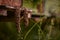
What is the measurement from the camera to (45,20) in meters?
4.84

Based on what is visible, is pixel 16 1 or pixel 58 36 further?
pixel 58 36

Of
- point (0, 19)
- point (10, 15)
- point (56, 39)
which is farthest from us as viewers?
point (56, 39)

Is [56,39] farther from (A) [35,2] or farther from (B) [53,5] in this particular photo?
(B) [53,5]

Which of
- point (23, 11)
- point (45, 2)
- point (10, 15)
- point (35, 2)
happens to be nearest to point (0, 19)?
point (10, 15)

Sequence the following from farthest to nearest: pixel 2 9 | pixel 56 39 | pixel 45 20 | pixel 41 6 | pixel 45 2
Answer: pixel 45 2
pixel 41 6
pixel 45 20
pixel 56 39
pixel 2 9

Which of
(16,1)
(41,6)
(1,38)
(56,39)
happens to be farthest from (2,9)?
(41,6)

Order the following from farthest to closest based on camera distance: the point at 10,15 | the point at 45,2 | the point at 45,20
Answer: the point at 45,2
the point at 45,20
the point at 10,15

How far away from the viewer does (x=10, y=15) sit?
3484 millimetres

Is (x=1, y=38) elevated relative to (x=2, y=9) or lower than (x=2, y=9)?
lower

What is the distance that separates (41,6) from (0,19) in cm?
171

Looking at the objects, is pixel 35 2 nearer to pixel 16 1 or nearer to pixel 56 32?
pixel 56 32

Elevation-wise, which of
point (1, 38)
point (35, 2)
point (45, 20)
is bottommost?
point (1, 38)

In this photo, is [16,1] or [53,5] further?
[53,5]

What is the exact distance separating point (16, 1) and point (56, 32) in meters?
2.05
